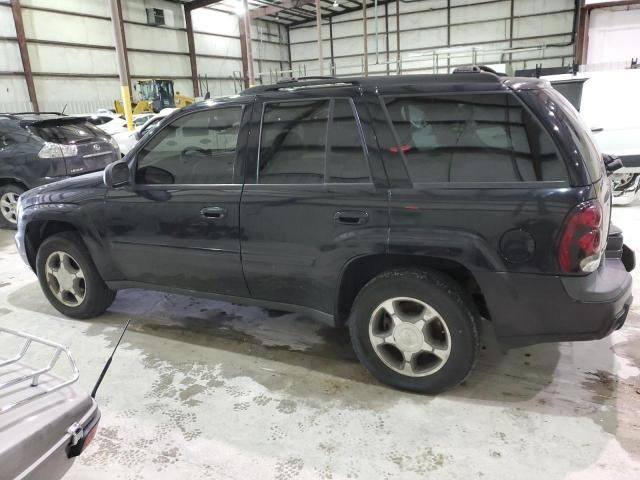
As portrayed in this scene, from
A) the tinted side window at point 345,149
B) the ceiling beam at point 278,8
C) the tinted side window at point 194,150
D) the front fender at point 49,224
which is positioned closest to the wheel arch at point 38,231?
the front fender at point 49,224

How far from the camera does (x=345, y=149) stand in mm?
2631

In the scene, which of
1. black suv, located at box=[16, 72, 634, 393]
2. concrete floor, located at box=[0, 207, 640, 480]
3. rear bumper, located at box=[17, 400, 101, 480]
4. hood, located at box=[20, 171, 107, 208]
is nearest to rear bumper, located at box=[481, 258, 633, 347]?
black suv, located at box=[16, 72, 634, 393]

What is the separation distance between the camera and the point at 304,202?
2.69 meters

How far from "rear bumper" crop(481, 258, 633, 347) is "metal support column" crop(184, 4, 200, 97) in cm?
2162

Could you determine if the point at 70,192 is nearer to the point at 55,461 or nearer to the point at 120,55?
the point at 55,461

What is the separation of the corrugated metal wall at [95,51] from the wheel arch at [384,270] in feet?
51.8

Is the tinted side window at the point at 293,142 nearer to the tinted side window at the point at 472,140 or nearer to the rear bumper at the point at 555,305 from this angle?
the tinted side window at the point at 472,140

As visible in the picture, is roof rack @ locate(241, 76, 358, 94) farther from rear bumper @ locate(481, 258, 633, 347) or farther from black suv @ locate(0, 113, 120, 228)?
black suv @ locate(0, 113, 120, 228)

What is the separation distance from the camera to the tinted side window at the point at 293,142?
2.71m

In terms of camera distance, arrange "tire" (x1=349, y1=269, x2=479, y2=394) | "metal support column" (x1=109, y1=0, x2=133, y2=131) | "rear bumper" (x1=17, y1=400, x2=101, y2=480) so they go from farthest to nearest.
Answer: "metal support column" (x1=109, y1=0, x2=133, y2=131)
"tire" (x1=349, y1=269, x2=479, y2=394)
"rear bumper" (x1=17, y1=400, x2=101, y2=480)

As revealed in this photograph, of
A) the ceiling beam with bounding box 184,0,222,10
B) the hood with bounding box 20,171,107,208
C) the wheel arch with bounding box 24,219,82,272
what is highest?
the ceiling beam with bounding box 184,0,222,10

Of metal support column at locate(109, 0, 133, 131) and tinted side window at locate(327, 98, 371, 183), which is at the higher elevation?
metal support column at locate(109, 0, 133, 131)

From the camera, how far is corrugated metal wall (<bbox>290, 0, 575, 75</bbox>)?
20.5 metres

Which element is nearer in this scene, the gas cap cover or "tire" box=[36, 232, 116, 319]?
the gas cap cover
